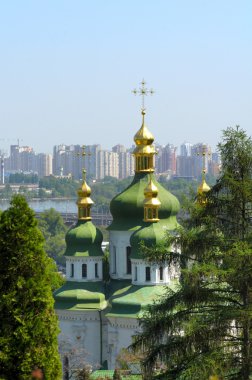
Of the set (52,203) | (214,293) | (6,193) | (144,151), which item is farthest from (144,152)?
(6,193)

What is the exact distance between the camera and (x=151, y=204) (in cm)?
2211

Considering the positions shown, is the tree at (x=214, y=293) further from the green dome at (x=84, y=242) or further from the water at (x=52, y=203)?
the water at (x=52, y=203)

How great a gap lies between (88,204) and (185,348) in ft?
41.1

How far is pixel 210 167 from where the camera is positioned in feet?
388

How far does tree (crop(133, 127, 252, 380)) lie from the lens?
36.8ft

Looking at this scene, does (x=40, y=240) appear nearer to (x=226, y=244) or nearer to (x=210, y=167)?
(x=226, y=244)

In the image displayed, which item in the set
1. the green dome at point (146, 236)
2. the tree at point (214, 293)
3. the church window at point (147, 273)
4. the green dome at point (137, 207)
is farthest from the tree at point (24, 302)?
the green dome at point (137, 207)

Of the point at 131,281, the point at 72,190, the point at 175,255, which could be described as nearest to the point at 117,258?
the point at 131,281

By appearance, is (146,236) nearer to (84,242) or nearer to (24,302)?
(84,242)

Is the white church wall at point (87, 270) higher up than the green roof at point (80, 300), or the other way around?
the white church wall at point (87, 270)

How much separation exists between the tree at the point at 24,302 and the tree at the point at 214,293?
0.94 meters

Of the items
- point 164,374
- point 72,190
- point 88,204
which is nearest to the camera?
point 164,374

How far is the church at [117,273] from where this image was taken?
21.5 meters

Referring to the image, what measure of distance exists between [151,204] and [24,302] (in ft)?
35.1
